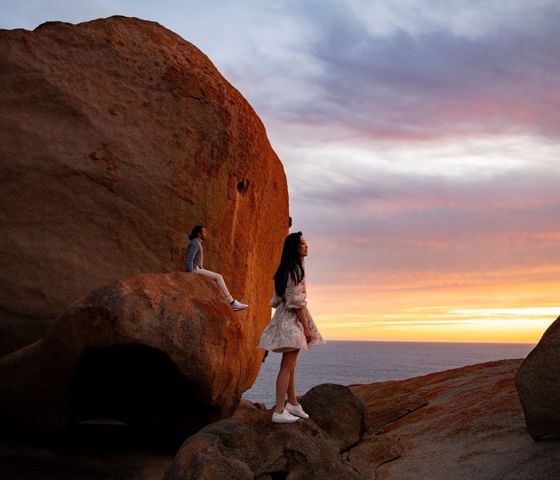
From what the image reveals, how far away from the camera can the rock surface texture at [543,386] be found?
27.0 ft

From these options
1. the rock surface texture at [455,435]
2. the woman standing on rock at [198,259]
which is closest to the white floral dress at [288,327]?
the rock surface texture at [455,435]

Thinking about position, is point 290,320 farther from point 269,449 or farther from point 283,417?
point 269,449

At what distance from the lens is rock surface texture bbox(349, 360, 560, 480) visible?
27.6 ft

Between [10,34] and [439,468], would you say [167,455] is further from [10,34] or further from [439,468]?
→ [10,34]

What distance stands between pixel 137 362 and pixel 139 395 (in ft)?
2.78

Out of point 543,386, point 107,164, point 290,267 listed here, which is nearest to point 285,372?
point 290,267

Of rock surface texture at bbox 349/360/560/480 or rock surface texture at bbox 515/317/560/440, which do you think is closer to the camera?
rock surface texture at bbox 515/317/560/440

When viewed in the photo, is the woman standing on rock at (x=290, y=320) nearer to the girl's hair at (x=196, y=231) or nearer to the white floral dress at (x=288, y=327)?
the white floral dress at (x=288, y=327)

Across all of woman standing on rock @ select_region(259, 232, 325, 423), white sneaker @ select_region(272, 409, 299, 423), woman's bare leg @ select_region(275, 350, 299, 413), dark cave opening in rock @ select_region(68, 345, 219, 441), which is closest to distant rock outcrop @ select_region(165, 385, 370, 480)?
white sneaker @ select_region(272, 409, 299, 423)

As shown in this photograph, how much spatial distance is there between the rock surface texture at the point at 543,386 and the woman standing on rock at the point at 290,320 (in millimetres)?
2835

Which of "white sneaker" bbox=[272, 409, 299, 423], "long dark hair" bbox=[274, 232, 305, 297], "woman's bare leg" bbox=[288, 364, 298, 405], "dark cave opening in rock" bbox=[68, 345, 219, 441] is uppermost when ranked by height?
"long dark hair" bbox=[274, 232, 305, 297]

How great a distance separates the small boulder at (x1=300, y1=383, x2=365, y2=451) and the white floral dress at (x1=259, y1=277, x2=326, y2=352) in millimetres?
3950

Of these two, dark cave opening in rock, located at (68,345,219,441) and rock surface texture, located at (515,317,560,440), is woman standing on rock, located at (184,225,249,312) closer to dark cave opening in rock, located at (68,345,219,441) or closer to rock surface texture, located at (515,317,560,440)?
dark cave opening in rock, located at (68,345,219,441)

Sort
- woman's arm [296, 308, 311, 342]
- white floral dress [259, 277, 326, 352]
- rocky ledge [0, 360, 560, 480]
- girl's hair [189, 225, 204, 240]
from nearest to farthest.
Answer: white floral dress [259, 277, 326, 352] < woman's arm [296, 308, 311, 342] < rocky ledge [0, 360, 560, 480] < girl's hair [189, 225, 204, 240]
